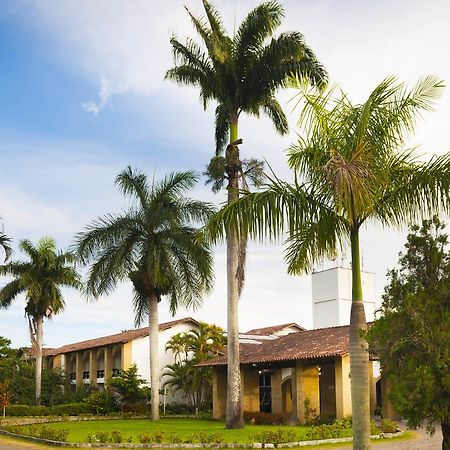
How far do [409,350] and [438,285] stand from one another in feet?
4.14

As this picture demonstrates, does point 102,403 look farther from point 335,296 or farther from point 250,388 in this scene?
point 335,296

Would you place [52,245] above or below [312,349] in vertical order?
above

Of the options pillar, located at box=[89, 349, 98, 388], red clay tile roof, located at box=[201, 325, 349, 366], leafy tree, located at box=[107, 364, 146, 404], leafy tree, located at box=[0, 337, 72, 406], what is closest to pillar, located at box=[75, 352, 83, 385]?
pillar, located at box=[89, 349, 98, 388]

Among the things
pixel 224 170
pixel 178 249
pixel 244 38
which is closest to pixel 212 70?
pixel 244 38

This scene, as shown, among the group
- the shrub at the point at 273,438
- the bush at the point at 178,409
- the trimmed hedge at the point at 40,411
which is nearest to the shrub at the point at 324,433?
the shrub at the point at 273,438

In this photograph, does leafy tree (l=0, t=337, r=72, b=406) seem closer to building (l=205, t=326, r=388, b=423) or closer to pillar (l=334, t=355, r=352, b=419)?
building (l=205, t=326, r=388, b=423)

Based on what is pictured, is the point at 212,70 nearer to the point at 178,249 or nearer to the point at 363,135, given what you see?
the point at 178,249

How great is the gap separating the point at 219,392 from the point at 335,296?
16.8m

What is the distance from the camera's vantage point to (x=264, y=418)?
30484 millimetres

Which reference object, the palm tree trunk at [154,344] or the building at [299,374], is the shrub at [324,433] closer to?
the building at [299,374]

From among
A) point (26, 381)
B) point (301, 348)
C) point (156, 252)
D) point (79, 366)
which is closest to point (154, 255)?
point (156, 252)

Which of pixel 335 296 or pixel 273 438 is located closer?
pixel 273 438

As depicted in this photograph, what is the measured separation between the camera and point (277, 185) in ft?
40.2

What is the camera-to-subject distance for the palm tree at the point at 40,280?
142 feet
